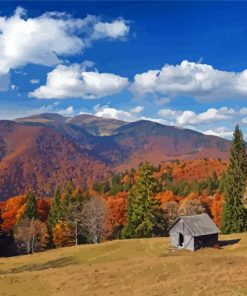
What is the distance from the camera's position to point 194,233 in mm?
66312

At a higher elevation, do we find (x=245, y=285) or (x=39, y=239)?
(x=245, y=285)

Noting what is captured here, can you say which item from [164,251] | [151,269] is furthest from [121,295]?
[164,251]

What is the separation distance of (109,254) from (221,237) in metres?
22.4

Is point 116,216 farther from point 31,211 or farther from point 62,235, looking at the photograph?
point 31,211

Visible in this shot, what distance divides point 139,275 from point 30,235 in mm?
54652

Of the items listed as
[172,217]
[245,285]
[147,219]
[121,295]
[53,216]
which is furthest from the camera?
[172,217]

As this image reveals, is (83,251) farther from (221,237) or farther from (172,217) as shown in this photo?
(172,217)

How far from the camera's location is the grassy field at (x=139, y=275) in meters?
38.9

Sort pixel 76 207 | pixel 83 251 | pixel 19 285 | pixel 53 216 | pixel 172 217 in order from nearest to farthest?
pixel 19 285 → pixel 83 251 → pixel 76 207 → pixel 53 216 → pixel 172 217

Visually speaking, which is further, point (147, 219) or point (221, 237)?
point (147, 219)

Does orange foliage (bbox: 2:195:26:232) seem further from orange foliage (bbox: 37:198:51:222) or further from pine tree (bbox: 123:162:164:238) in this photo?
pine tree (bbox: 123:162:164:238)

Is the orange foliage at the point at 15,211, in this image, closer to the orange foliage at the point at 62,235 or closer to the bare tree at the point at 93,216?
the orange foliage at the point at 62,235

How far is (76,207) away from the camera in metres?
99.8

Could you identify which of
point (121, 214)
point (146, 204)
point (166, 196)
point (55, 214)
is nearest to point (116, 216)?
point (121, 214)
